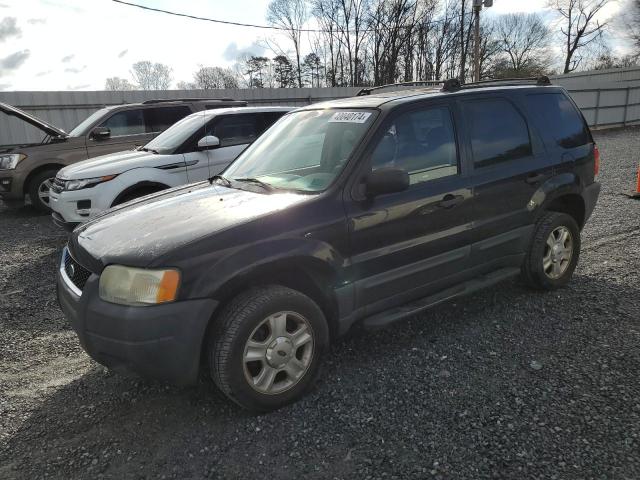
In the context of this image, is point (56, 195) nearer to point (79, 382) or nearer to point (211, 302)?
point (79, 382)

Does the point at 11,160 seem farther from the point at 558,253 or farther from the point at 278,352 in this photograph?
the point at 558,253

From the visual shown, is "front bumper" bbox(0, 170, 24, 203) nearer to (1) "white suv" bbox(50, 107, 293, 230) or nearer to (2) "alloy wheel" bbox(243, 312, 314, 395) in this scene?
(1) "white suv" bbox(50, 107, 293, 230)

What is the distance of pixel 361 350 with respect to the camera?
353 centimetres

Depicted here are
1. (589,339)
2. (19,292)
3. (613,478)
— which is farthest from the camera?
(19,292)

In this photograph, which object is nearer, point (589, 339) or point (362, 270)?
point (362, 270)

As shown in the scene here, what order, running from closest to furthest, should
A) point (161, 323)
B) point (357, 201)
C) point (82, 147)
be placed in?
point (161, 323) < point (357, 201) < point (82, 147)

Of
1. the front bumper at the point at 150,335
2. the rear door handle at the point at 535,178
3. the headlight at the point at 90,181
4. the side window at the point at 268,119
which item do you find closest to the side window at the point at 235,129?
the side window at the point at 268,119

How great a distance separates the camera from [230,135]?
6.95 metres

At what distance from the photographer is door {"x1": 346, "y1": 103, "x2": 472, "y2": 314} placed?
308 cm

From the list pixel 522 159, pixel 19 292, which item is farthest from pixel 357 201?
pixel 19 292

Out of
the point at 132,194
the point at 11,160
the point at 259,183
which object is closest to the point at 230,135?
the point at 132,194

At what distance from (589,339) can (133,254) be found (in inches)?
125

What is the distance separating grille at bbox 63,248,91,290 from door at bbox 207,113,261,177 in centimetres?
357

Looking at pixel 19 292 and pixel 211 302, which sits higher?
pixel 211 302
